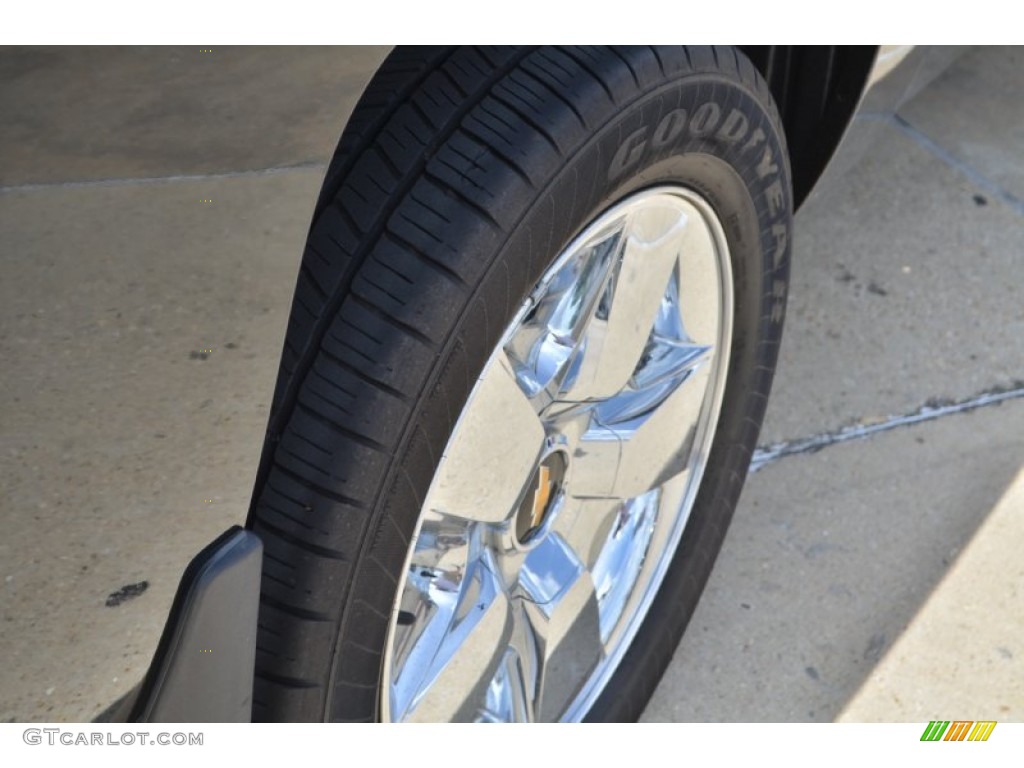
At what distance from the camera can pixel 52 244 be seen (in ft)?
2.92

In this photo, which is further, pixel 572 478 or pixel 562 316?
pixel 572 478

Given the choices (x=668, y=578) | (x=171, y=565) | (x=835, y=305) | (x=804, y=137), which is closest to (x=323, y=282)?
(x=171, y=565)

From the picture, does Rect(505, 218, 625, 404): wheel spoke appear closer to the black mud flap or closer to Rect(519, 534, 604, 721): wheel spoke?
Rect(519, 534, 604, 721): wheel spoke

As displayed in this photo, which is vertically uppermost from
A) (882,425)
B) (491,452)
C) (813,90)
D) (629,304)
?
(813,90)

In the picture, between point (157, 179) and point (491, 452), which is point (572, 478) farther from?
point (157, 179)

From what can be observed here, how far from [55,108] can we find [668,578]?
4.32ft

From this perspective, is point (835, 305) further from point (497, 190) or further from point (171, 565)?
point (171, 565)

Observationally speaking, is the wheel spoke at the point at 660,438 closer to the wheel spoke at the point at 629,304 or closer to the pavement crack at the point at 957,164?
the wheel spoke at the point at 629,304

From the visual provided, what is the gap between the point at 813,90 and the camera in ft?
6.37

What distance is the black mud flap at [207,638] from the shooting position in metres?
1.03
